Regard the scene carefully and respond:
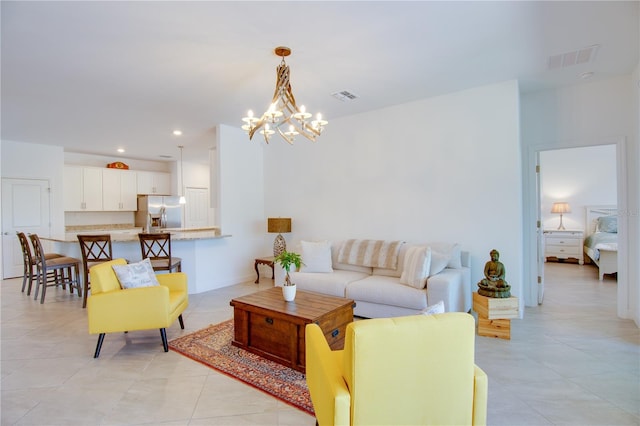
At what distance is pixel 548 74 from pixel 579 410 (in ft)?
10.9

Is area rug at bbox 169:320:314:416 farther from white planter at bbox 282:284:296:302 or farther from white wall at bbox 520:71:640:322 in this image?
white wall at bbox 520:71:640:322

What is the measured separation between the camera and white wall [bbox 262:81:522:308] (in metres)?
3.79

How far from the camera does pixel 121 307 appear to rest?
9.11 ft

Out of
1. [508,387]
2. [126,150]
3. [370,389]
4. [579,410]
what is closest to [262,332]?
[370,389]

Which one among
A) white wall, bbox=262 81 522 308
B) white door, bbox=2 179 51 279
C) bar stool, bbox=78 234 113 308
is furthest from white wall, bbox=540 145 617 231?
white door, bbox=2 179 51 279

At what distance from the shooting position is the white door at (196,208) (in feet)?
28.1

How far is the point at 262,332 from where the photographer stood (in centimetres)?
285

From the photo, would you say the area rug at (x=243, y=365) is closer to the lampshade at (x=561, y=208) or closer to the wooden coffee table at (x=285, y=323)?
the wooden coffee table at (x=285, y=323)

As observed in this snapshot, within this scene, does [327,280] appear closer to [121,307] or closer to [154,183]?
[121,307]

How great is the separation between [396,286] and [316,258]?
124 cm

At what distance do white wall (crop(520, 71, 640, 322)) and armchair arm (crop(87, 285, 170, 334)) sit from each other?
4.37m

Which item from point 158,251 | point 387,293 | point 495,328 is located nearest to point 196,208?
point 158,251

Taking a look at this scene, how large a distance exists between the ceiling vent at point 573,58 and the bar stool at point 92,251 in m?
5.64

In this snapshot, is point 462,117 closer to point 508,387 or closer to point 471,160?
point 471,160
